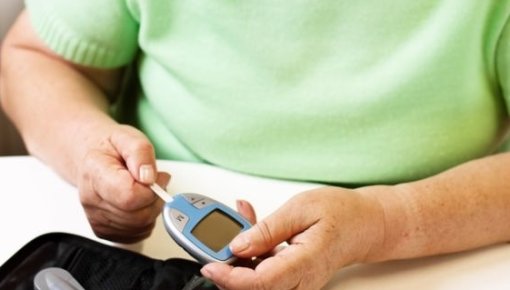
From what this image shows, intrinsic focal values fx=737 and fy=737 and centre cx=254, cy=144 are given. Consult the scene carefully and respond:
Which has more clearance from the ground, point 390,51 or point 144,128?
point 390,51

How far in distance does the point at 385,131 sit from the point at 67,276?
0.97ft

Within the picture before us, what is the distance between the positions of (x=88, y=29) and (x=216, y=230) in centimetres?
30

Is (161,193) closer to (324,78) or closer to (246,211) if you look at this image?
(246,211)

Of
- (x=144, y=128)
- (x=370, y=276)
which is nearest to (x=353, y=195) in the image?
(x=370, y=276)

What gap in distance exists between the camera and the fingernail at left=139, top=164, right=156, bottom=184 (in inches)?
21.8

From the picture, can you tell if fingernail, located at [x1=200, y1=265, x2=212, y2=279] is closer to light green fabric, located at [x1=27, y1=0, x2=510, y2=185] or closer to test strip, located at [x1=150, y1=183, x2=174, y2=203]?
test strip, located at [x1=150, y1=183, x2=174, y2=203]

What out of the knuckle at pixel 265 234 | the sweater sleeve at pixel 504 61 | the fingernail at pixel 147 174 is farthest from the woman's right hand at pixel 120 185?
the sweater sleeve at pixel 504 61

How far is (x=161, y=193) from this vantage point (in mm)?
550

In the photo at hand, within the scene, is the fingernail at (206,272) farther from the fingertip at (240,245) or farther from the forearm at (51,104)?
the forearm at (51,104)

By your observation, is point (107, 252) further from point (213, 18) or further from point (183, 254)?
point (213, 18)

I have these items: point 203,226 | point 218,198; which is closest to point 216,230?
point 203,226

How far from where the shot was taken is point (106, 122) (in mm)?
669

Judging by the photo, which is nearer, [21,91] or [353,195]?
[353,195]

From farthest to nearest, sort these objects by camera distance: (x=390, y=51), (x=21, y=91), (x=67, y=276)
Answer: (x=21, y=91), (x=390, y=51), (x=67, y=276)
